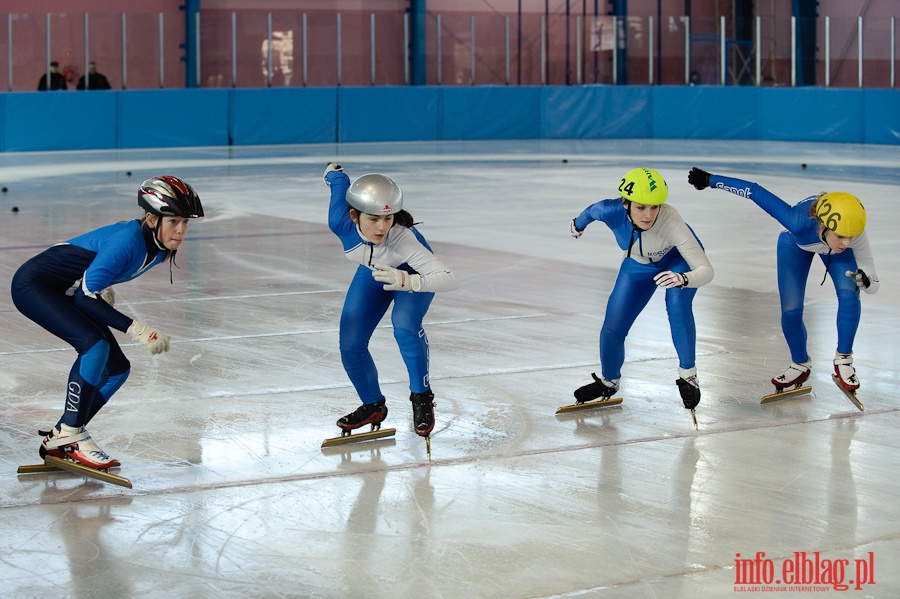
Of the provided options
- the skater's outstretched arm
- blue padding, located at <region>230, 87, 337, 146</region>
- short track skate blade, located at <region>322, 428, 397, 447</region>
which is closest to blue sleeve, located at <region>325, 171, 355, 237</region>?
short track skate blade, located at <region>322, 428, 397, 447</region>

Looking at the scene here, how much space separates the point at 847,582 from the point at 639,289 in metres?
2.62

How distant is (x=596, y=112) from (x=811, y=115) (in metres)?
5.38

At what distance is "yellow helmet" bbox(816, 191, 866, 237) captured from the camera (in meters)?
6.38

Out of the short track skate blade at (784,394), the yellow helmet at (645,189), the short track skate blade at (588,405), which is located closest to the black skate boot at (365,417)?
the short track skate blade at (588,405)

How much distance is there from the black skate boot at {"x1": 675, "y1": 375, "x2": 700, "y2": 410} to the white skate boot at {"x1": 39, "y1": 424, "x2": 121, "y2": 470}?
2837mm

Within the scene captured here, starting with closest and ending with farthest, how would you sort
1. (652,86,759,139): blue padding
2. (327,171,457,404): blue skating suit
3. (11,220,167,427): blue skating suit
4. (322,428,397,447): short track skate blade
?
1. (11,220,167,427): blue skating suit
2. (327,171,457,404): blue skating suit
3. (322,428,397,447): short track skate blade
4. (652,86,759,139): blue padding

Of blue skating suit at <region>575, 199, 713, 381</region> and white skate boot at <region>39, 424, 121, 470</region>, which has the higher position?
blue skating suit at <region>575, 199, 713, 381</region>

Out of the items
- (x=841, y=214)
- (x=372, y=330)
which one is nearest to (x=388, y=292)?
(x=372, y=330)

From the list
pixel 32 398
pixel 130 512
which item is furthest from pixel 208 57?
pixel 130 512

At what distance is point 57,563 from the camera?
4.45 metres

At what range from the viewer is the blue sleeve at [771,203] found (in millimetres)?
6762

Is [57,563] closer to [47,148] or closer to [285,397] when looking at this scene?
[285,397]

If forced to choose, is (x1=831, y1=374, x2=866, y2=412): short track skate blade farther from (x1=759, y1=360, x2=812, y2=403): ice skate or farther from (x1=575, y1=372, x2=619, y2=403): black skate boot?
(x1=575, y1=372, x2=619, y2=403): black skate boot

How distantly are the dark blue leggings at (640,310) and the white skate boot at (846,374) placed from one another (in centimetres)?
91
